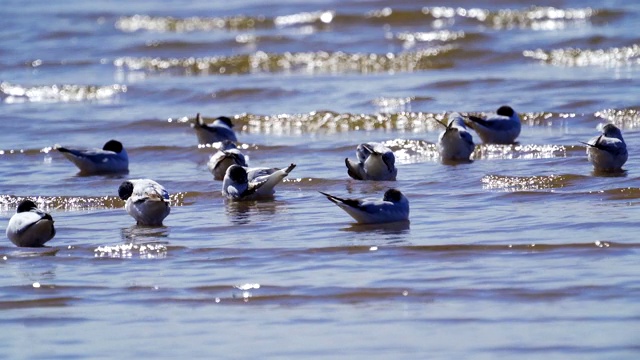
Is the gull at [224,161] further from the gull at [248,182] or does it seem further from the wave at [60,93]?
the wave at [60,93]

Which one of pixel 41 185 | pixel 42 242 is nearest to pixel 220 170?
pixel 41 185

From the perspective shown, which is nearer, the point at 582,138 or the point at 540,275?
the point at 540,275

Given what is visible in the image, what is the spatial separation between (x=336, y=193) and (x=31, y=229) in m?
2.93

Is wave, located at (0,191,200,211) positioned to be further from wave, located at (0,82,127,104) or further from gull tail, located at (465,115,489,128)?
wave, located at (0,82,127,104)

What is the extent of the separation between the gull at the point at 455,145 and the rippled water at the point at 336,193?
0.55 feet

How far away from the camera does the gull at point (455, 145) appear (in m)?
12.3

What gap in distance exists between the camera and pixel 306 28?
23.4 metres

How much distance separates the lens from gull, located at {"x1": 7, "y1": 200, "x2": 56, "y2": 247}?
352 inches

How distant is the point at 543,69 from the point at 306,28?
6638mm

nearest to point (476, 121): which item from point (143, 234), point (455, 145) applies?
point (455, 145)

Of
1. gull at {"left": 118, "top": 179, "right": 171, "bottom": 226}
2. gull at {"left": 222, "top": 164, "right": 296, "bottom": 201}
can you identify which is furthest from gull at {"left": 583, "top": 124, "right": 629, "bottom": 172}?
gull at {"left": 118, "top": 179, "right": 171, "bottom": 226}

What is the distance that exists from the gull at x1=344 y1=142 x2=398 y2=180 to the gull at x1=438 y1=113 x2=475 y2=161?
924 mm

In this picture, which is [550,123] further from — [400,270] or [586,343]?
[586,343]

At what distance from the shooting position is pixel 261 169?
11133 millimetres
